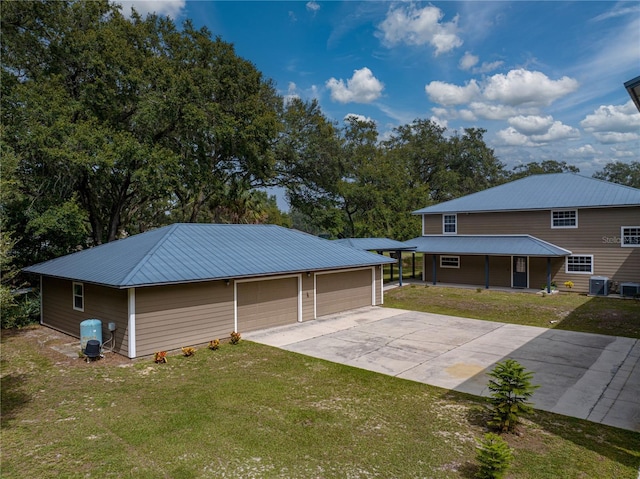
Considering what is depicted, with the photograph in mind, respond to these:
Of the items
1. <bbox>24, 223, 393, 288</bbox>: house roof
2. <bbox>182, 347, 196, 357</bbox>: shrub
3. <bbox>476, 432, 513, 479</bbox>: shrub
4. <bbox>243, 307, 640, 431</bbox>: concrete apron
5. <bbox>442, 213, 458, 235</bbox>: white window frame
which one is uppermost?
<bbox>442, 213, 458, 235</bbox>: white window frame

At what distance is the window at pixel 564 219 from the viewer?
907 inches

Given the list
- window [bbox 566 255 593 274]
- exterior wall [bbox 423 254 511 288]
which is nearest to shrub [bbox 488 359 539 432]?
window [bbox 566 255 593 274]

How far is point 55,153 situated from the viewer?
17.1 m

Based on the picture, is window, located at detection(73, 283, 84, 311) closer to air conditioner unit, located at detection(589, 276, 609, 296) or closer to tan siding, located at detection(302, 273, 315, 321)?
tan siding, located at detection(302, 273, 315, 321)

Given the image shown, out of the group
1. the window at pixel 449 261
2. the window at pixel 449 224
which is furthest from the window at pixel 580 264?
the window at pixel 449 224

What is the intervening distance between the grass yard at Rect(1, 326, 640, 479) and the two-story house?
56.4ft

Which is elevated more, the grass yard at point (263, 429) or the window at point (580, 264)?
the window at point (580, 264)

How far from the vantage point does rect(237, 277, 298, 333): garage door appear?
14.6 m

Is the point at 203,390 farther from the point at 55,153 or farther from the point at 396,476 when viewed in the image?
the point at 55,153

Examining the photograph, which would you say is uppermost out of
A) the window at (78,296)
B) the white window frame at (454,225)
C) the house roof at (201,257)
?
the white window frame at (454,225)

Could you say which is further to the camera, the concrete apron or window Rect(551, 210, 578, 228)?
window Rect(551, 210, 578, 228)

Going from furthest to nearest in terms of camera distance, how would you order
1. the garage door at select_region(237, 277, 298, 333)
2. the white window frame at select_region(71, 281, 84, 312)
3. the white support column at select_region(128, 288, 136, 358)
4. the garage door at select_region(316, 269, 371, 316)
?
the garage door at select_region(316, 269, 371, 316) → the garage door at select_region(237, 277, 298, 333) → the white window frame at select_region(71, 281, 84, 312) → the white support column at select_region(128, 288, 136, 358)

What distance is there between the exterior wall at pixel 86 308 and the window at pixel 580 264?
74.5 feet

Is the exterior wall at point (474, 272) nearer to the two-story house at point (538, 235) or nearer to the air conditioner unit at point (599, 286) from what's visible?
the two-story house at point (538, 235)
